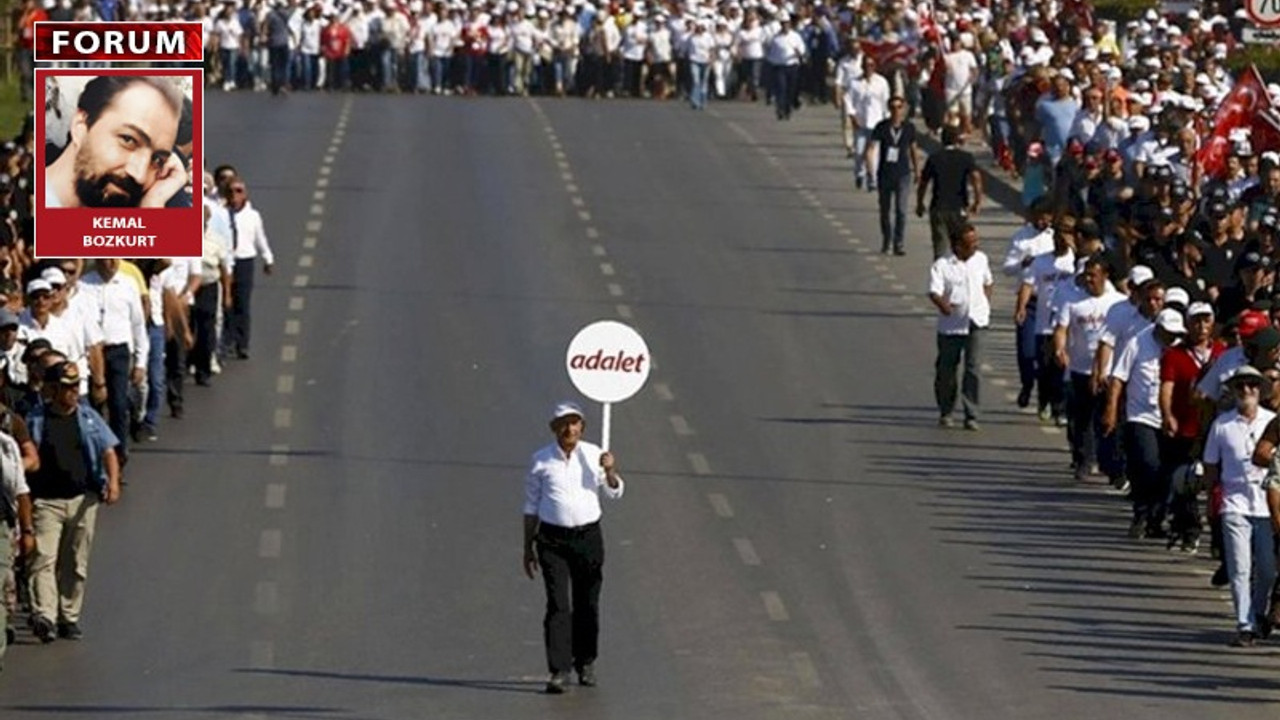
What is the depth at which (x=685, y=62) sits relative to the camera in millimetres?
63969

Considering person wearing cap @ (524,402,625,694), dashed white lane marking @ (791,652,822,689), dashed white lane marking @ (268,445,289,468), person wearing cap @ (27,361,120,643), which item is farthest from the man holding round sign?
dashed white lane marking @ (268,445,289,468)

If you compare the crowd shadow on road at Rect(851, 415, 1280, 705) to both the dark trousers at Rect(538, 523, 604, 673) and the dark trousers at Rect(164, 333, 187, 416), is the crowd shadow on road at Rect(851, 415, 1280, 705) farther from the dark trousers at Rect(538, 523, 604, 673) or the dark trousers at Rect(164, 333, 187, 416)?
the dark trousers at Rect(164, 333, 187, 416)

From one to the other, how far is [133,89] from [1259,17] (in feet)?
33.8

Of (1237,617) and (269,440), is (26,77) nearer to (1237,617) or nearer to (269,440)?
(269,440)

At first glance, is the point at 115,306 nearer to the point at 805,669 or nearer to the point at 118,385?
the point at 118,385

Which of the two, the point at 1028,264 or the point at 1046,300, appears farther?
the point at 1028,264

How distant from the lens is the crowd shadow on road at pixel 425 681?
20.1 meters

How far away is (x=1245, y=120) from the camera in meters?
34.6

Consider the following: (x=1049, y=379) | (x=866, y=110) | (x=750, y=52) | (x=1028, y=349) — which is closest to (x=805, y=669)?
(x=1049, y=379)

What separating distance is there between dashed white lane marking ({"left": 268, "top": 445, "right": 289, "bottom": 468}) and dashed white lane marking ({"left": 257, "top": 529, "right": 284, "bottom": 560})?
8.76ft

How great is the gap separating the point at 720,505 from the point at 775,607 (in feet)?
11.7

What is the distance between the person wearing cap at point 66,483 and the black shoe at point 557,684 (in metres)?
2.86

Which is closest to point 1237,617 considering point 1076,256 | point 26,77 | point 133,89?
point 1076,256

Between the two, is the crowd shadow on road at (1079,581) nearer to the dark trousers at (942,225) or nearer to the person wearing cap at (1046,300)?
the person wearing cap at (1046,300)
